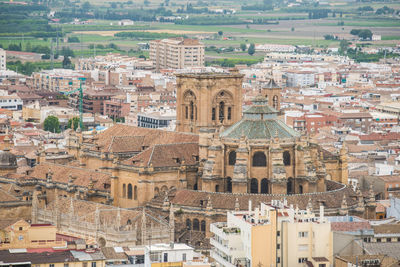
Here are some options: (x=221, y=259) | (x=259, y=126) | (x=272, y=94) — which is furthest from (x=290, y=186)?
(x=221, y=259)

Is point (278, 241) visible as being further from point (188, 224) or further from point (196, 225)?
point (188, 224)

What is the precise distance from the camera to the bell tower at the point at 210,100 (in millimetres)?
143625

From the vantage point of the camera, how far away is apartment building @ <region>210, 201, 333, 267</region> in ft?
339

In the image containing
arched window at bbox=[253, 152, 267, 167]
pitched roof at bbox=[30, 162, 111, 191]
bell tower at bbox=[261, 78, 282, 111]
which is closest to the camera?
arched window at bbox=[253, 152, 267, 167]

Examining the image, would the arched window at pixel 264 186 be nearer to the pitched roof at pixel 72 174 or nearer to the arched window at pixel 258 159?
the arched window at pixel 258 159

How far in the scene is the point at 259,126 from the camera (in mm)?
132375

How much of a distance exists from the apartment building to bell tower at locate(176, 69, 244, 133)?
125 ft

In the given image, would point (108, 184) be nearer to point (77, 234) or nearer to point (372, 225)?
point (77, 234)

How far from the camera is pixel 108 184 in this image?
138 m

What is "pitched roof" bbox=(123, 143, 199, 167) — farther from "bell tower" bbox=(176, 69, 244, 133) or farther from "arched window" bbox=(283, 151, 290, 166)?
"arched window" bbox=(283, 151, 290, 166)

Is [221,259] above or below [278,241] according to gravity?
below

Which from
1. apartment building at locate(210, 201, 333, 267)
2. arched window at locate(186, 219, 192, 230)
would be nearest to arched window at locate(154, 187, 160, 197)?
arched window at locate(186, 219, 192, 230)

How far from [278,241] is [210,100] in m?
41.6

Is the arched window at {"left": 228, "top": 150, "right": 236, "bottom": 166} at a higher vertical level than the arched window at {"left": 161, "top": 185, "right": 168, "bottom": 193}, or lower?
higher
